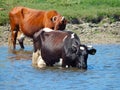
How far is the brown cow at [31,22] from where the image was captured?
17672 mm

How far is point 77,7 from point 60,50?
11006 mm

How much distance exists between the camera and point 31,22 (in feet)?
61.4

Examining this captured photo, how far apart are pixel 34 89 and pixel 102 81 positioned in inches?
67.5

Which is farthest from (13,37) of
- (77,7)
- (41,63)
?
(77,7)

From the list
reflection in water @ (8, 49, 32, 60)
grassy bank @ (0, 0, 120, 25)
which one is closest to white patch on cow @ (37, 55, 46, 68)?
reflection in water @ (8, 49, 32, 60)

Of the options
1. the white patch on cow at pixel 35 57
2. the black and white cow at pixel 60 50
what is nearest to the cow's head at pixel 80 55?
the black and white cow at pixel 60 50

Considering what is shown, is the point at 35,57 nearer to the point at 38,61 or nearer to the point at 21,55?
the point at 38,61

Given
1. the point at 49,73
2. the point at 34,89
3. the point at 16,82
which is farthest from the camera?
the point at 49,73

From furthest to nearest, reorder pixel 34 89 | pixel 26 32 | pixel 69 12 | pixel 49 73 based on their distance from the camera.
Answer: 1. pixel 69 12
2. pixel 26 32
3. pixel 49 73
4. pixel 34 89

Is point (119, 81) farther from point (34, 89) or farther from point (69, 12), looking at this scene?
point (69, 12)

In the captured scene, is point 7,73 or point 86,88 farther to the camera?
point 7,73

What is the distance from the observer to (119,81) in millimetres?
12859

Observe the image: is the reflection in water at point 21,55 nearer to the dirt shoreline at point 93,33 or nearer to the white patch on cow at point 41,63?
the dirt shoreline at point 93,33

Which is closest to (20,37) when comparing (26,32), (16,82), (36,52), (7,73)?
(26,32)
